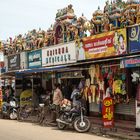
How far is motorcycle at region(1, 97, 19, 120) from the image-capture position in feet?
71.7

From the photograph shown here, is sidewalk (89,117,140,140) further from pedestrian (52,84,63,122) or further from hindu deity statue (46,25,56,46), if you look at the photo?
hindu deity statue (46,25,56,46)

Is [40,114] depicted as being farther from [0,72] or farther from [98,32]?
[0,72]

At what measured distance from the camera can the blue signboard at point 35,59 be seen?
22559mm

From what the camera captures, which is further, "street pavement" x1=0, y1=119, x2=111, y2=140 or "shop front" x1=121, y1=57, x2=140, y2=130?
"shop front" x1=121, y1=57, x2=140, y2=130

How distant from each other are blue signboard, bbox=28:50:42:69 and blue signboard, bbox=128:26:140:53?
8.04 metres

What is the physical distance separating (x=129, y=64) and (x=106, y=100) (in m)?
1.49

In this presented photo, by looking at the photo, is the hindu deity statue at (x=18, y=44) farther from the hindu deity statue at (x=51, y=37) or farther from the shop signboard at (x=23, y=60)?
the hindu deity statue at (x=51, y=37)

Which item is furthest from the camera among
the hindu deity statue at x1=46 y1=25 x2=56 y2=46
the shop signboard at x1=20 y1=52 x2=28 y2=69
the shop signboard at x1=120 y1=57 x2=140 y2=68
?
the shop signboard at x1=20 y1=52 x2=28 y2=69

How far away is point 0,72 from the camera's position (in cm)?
2719

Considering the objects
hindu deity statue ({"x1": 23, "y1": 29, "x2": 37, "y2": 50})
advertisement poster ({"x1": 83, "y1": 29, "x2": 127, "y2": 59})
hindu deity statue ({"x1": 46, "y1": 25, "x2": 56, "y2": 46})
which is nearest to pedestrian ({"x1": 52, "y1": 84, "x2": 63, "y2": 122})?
advertisement poster ({"x1": 83, "y1": 29, "x2": 127, "y2": 59})

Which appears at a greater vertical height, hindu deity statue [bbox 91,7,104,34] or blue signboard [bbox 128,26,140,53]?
hindu deity statue [bbox 91,7,104,34]

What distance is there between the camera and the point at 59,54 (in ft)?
67.4

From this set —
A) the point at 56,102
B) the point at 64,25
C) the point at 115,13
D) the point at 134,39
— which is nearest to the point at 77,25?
the point at 64,25

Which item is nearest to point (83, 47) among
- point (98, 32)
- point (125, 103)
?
point (98, 32)
